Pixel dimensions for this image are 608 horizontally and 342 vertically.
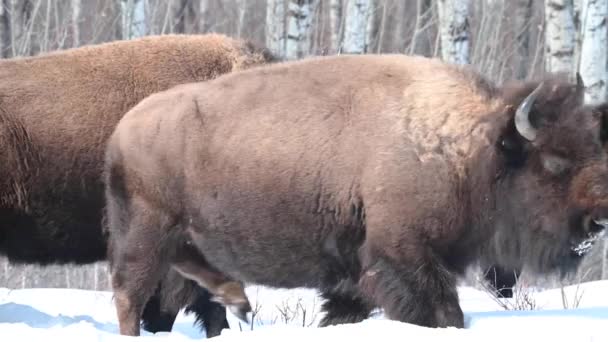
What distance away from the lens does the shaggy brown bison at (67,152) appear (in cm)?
656

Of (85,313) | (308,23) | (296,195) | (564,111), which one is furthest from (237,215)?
(308,23)

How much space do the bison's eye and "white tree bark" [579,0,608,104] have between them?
6155 millimetres

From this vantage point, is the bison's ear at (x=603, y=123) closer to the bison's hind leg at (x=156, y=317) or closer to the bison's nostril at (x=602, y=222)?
the bison's nostril at (x=602, y=222)

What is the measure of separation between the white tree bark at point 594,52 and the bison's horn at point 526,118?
20.3 feet

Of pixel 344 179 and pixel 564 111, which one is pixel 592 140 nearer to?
pixel 564 111

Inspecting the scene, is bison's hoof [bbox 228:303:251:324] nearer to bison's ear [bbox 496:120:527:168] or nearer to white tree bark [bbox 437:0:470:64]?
bison's ear [bbox 496:120:527:168]

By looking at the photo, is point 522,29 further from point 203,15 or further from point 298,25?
point 298,25

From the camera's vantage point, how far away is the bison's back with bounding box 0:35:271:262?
21.6 ft

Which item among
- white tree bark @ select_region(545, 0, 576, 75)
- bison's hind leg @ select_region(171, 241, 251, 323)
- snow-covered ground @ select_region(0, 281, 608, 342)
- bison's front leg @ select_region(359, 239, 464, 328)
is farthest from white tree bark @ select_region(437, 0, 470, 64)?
bison's front leg @ select_region(359, 239, 464, 328)

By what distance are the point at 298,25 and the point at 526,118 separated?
7.21 m

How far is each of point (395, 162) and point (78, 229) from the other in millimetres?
2166

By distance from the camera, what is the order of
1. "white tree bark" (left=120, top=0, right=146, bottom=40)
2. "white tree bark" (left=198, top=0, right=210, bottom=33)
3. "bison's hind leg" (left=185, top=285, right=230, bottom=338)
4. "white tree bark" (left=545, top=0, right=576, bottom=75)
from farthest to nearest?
1. "white tree bark" (left=198, top=0, right=210, bottom=33)
2. "white tree bark" (left=120, top=0, right=146, bottom=40)
3. "white tree bark" (left=545, top=0, right=576, bottom=75)
4. "bison's hind leg" (left=185, top=285, right=230, bottom=338)

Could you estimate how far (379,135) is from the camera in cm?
543

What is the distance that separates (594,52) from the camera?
1151 cm
